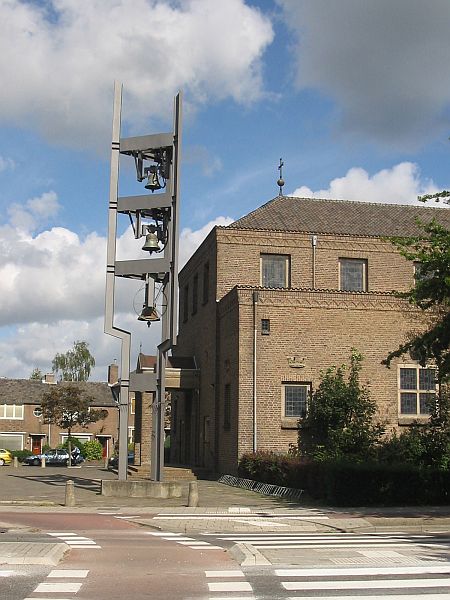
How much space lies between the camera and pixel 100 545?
14555 millimetres

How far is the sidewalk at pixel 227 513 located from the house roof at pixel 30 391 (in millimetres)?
51799

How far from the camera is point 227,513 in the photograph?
21688mm

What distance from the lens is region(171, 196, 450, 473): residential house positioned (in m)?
33.2

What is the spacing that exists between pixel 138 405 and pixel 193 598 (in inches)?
1727

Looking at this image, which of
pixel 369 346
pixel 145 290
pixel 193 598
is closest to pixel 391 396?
pixel 369 346

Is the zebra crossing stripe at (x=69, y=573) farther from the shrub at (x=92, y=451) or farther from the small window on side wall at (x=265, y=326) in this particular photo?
the shrub at (x=92, y=451)

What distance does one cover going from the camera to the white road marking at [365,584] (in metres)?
10.1

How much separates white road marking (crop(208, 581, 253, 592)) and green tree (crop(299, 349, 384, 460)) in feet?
66.6

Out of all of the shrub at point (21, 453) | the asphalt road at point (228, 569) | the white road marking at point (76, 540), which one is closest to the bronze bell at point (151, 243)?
the asphalt road at point (228, 569)

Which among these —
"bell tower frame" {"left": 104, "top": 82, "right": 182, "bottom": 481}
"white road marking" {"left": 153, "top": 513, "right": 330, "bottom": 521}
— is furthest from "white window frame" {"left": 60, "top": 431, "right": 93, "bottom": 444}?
"white road marking" {"left": 153, "top": 513, "right": 330, "bottom": 521}

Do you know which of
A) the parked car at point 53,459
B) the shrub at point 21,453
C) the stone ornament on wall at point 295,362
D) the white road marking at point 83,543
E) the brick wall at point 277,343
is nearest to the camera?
the white road marking at point 83,543

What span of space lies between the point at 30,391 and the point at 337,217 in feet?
159

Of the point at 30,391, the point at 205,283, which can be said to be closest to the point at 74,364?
the point at 30,391

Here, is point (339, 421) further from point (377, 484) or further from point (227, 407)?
point (377, 484)
